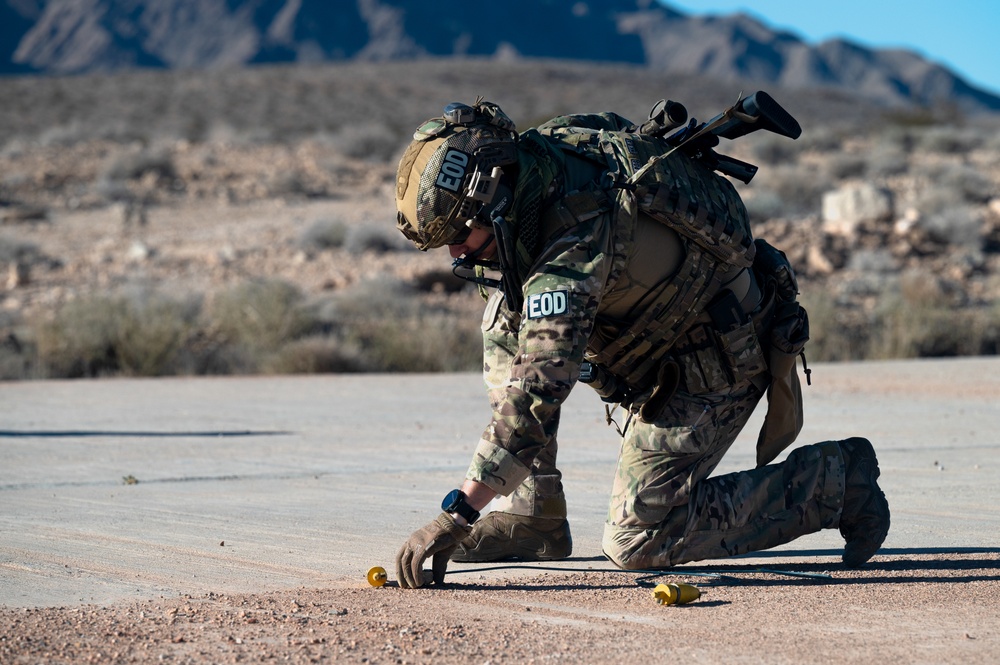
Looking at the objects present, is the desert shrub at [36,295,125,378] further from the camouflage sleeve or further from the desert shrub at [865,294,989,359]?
the camouflage sleeve

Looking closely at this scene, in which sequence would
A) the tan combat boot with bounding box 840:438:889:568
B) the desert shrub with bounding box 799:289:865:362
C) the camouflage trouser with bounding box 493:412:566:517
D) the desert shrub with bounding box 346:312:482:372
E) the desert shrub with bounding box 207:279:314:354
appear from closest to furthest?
the tan combat boot with bounding box 840:438:889:568, the camouflage trouser with bounding box 493:412:566:517, the desert shrub with bounding box 346:312:482:372, the desert shrub with bounding box 207:279:314:354, the desert shrub with bounding box 799:289:865:362

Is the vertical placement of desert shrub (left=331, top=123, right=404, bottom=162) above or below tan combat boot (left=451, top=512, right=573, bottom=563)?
above

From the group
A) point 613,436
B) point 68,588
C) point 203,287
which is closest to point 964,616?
point 68,588

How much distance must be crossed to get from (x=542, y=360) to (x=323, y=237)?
19.5 meters

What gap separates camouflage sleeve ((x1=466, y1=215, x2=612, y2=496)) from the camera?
4312 mm

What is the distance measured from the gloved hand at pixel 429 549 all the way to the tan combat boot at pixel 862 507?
1537 millimetres

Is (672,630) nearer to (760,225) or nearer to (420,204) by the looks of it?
(420,204)

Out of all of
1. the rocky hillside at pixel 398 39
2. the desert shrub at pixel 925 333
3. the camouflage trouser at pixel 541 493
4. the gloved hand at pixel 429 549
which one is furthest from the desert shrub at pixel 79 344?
the rocky hillside at pixel 398 39

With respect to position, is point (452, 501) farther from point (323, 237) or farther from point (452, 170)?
point (323, 237)

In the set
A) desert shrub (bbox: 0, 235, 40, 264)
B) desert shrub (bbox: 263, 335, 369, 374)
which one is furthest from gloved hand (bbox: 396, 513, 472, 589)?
desert shrub (bbox: 0, 235, 40, 264)

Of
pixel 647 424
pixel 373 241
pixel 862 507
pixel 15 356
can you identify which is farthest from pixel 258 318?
pixel 862 507

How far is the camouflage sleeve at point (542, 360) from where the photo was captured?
4.31m

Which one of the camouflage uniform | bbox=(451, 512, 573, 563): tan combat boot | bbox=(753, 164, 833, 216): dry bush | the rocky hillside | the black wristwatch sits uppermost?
the rocky hillside

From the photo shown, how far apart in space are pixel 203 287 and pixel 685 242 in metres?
15.6
